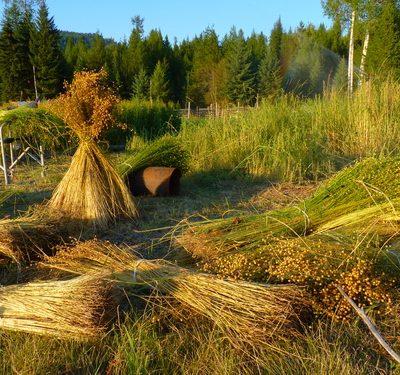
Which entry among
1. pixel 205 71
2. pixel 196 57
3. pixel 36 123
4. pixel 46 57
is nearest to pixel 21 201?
pixel 36 123

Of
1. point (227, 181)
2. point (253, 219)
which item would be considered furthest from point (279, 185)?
point (253, 219)

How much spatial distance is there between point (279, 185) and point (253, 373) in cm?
375

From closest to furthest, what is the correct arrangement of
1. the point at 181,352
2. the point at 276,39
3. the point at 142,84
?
the point at 181,352 → the point at 142,84 → the point at 276,39

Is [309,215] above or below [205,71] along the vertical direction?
below

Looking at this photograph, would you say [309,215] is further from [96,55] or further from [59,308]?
[96,55]

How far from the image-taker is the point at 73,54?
32.6 m

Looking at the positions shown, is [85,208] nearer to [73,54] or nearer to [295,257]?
[295,257]

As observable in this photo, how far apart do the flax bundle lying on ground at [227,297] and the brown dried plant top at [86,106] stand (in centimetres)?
179

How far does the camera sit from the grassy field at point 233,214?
2.00 m

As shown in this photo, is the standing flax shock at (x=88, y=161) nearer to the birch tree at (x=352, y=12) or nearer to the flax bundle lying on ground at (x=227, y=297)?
the flax bundle lying on ground at (x=227, y=297)

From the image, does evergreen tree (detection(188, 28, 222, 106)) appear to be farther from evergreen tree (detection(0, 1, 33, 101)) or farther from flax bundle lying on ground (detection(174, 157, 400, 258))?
flax bundle lying on ground (detection(174, 157, 400, 258))

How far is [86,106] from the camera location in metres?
4.13

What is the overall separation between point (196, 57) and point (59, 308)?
3506 centimetres

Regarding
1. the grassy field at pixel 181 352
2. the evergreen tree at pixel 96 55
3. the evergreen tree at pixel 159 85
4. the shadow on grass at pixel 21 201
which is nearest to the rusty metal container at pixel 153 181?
the shadow on grass at pixel 21 201
